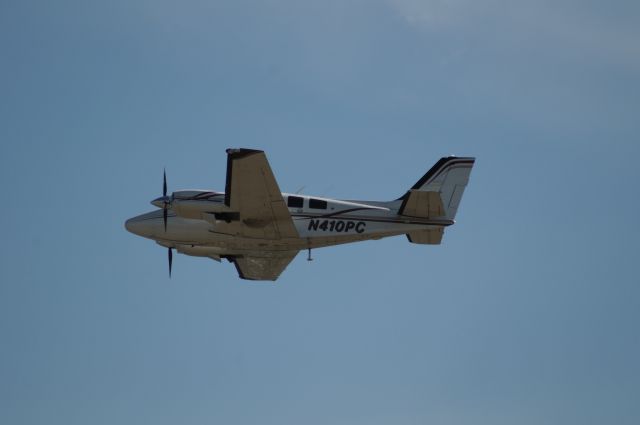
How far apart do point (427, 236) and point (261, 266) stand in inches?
382

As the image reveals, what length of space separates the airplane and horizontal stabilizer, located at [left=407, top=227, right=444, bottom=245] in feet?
0.16

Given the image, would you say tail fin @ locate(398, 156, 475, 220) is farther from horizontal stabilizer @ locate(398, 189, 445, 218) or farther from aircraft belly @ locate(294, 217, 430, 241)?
aircraft belly @ locate(294, 217, 430, 241)

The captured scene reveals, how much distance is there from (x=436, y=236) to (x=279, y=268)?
31.2 ft

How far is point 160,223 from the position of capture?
47594 millimetres

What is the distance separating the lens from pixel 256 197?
43.4m

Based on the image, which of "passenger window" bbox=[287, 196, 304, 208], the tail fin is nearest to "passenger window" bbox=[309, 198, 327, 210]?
"passenger window" bbox=[287, 196, 304, 208]

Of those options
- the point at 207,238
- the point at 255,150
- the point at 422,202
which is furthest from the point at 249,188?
the point at 422,202

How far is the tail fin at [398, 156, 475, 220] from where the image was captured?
147 feet

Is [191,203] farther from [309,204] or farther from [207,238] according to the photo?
[309,204]

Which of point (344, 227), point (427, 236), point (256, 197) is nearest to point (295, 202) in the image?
point (344, 227)

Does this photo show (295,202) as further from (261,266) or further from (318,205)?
(261,266)

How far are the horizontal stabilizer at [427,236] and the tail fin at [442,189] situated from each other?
2.85ft

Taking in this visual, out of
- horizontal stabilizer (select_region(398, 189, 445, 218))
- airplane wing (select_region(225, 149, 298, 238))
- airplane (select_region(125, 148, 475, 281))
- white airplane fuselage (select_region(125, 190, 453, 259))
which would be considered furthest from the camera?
white airplane fuselage (select_region(125, 190, 453, 259))

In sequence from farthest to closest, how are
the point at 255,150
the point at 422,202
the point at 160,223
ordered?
the point at 160,223 < the point at 422,202 < the point at 255,150
